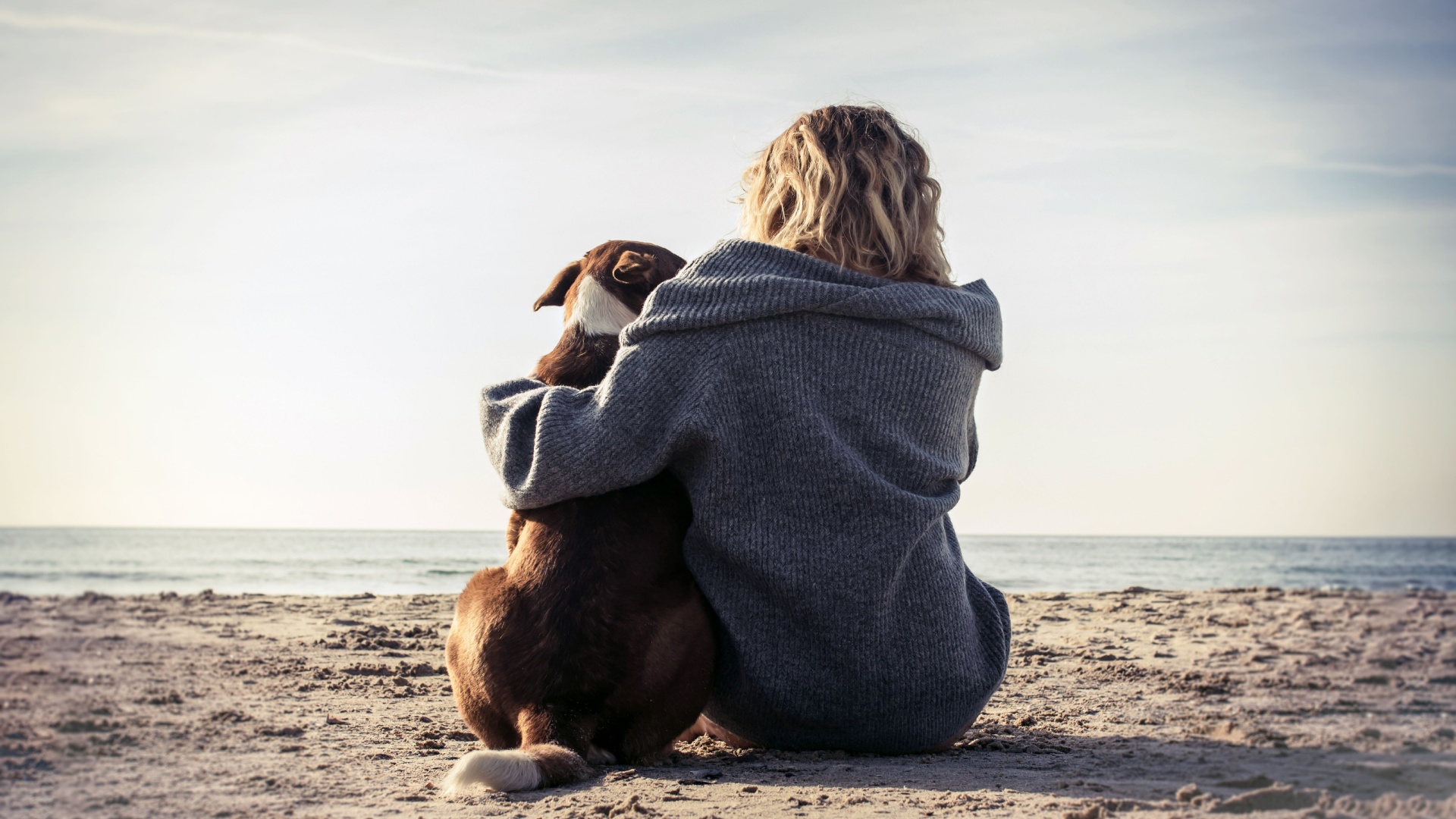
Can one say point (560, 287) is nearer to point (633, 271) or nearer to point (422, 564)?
point (633, 271)

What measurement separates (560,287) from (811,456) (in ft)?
4.57

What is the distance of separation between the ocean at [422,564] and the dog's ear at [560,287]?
388 inches

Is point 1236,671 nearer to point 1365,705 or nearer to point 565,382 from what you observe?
point 1365,705

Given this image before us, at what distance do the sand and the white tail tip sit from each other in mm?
39

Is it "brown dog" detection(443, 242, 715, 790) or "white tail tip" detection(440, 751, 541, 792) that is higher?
"brown dog" detection(443, 242, 715, 790)

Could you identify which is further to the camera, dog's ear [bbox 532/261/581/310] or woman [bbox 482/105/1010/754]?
dog's ear [bbox 532/261/581/310]

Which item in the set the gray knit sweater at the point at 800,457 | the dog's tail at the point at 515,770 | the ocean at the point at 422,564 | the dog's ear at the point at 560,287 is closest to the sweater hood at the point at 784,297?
the gray knit sweater at the point at 800,457

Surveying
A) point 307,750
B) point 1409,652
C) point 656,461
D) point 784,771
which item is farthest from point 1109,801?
point 1409,652

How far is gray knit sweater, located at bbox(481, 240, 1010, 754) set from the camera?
254 cm

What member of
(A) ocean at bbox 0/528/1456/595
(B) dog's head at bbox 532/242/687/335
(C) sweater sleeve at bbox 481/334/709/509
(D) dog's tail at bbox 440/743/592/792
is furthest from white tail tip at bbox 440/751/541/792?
(A) ocean at bbox 0/528/1456/595

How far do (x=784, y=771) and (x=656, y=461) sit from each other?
911 mm

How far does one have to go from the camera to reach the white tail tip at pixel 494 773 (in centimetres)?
227

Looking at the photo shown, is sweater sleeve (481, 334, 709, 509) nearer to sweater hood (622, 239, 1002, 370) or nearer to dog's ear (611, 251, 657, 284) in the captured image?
sweater hood (622, 239, 1002, 370)

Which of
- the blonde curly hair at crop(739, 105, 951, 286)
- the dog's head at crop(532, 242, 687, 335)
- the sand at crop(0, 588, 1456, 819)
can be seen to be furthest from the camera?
the dog's head at crop(532, 242, 687, 335)
